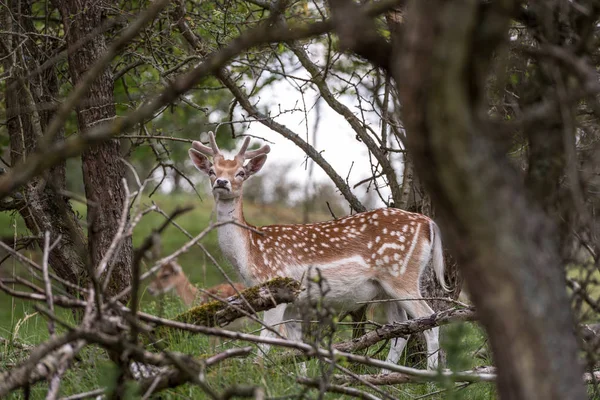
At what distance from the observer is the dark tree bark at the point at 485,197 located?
6.38ft

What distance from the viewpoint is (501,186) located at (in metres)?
1.99

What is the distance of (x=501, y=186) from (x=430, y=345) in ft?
15.2

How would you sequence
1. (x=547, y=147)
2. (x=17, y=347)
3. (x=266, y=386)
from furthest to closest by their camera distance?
(x=17, y=347) → (x=266, y=386) → (x=547, y=147)

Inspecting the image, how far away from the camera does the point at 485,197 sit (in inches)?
77.9

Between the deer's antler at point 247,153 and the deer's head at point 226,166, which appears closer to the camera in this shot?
the deer's head at point 226,166

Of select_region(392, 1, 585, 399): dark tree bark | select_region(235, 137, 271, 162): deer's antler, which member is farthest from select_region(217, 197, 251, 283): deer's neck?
select_region(392, 1, 585, 399): dark tree bark

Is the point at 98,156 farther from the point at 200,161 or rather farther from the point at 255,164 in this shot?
the point at 255,164

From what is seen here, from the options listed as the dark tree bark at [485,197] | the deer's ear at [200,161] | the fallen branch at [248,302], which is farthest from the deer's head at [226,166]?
the dark tree bark at [485,197]

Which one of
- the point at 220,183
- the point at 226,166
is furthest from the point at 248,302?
the point at 226,166

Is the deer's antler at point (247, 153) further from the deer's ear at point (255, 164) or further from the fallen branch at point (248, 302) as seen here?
the fallen branch at point (248, 302)

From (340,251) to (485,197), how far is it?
17.1ft

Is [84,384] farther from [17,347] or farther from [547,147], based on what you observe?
[547,147]

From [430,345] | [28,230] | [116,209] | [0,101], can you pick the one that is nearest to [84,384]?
[116,209]

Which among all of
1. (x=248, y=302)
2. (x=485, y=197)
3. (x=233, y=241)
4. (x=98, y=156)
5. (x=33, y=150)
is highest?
(x=33, y=150)
